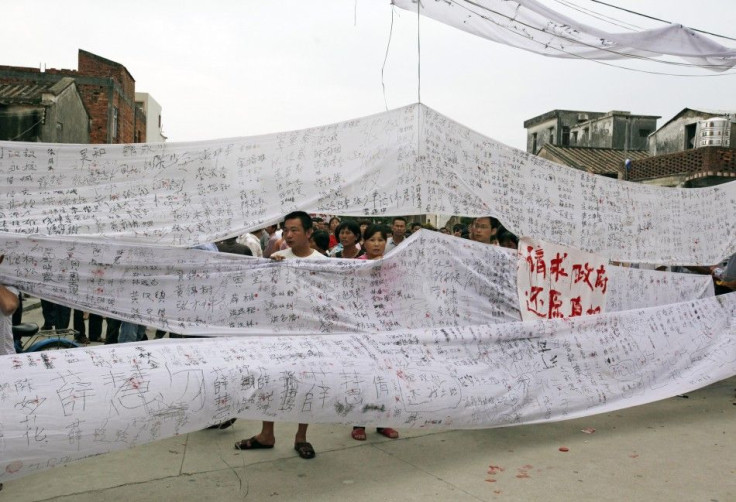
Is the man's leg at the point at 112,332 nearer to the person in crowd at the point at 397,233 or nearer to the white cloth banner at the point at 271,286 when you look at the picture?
the person in crowd at the point at 397,233

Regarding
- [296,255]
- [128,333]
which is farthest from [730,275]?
[128,333]

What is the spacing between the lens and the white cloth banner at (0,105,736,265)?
315 centimetres

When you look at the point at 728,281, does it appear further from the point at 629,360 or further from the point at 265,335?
the point at 265,335

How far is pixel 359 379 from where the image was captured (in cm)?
340

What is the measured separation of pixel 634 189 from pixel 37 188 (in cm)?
421

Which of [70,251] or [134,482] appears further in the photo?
[134,482]

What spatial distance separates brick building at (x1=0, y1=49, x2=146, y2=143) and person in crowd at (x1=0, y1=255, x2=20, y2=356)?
16.5 m

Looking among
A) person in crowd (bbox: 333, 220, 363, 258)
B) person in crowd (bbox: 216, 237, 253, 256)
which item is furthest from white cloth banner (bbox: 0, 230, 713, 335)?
person in crowd (bbox: 216, 237, 253, 256)

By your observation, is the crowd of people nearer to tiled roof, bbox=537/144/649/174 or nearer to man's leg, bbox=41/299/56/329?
man's leg, bbox=41/299/56/329

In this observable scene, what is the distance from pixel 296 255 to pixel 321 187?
1.47 feet

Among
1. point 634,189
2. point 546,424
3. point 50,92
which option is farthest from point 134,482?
point 50,92

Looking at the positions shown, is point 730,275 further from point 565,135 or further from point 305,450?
point 565,135

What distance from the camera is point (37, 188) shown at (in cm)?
311

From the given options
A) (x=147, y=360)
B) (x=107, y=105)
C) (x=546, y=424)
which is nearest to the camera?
(x=147, y=360)
